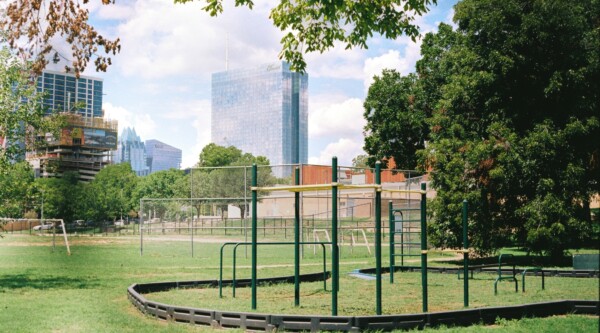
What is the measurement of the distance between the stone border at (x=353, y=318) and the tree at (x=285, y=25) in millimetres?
3812

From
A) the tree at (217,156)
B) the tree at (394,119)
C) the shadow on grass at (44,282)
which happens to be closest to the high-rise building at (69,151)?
the shadow on grass at (44,282)

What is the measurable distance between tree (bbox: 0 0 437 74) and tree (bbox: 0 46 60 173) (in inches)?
74.8

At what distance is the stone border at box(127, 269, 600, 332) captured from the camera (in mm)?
7137

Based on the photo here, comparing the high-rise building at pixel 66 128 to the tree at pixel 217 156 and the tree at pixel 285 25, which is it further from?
the tree at pixel 217 156

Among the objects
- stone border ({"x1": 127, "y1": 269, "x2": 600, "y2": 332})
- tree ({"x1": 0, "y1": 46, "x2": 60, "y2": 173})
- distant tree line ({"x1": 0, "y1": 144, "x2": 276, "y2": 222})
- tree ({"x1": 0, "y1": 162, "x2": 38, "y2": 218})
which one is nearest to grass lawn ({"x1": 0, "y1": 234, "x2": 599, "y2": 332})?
stone border ({"x1": 127, "y1": 269, "x2": 600, "y2": 332})

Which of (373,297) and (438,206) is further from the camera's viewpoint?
(438,206)

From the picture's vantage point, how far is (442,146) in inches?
778

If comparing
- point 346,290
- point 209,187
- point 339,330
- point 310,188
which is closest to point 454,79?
point 346,290

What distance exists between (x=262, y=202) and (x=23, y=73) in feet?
82.2

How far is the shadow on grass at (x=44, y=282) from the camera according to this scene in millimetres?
13086

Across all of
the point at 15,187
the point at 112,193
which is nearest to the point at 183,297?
the point at 15,187

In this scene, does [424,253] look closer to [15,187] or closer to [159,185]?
[15,187]

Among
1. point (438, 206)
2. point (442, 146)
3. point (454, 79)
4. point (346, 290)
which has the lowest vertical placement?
point (346, 290)

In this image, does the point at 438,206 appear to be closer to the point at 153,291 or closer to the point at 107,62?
the point at 153,291
